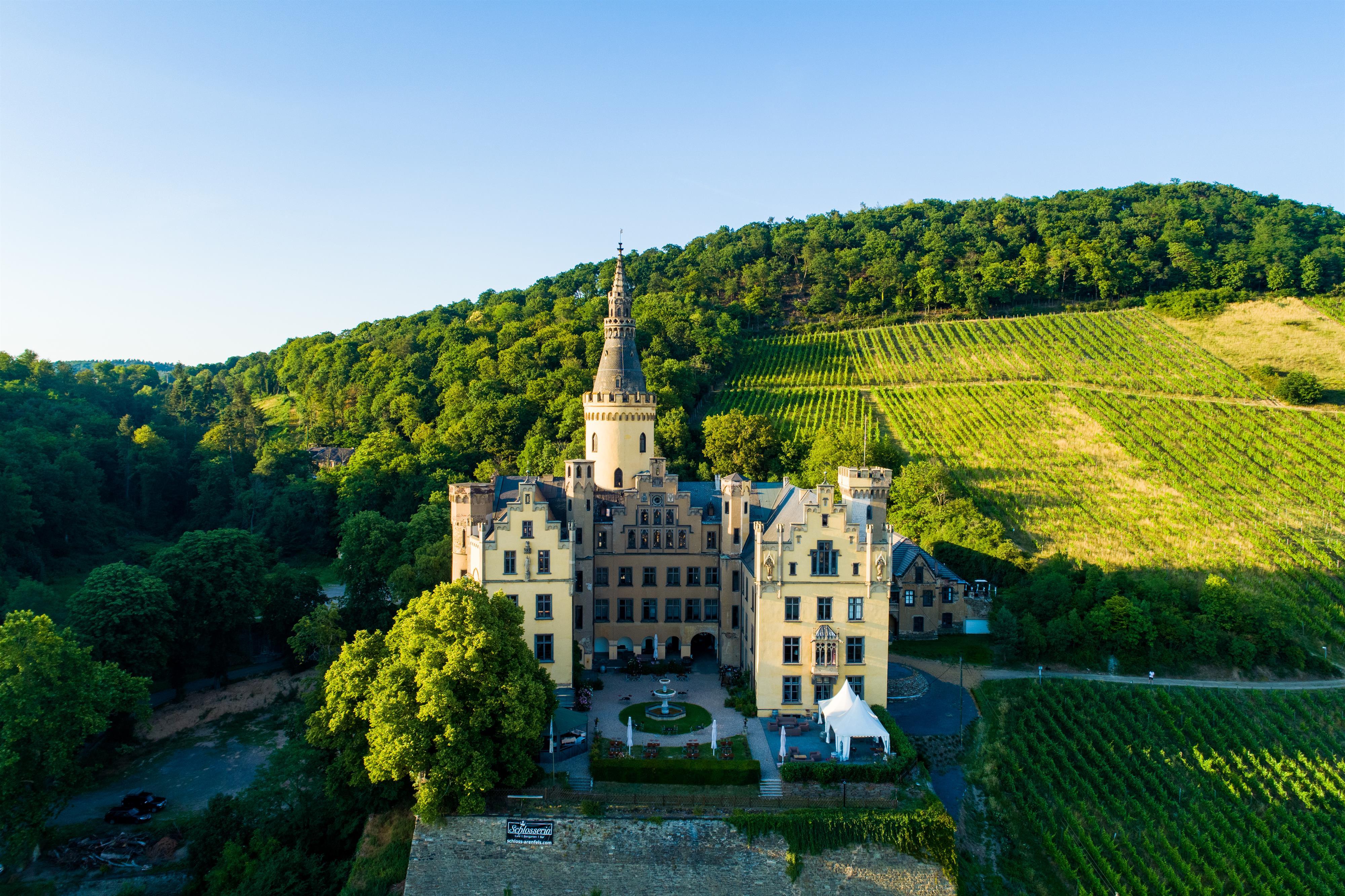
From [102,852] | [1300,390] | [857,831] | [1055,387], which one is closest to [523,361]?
[1055,387]

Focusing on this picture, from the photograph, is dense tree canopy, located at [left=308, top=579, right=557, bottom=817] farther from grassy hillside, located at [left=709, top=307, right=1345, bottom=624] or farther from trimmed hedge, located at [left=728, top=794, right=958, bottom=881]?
grassy hillside, located at [left=709, top=307, right=1345, bottom=624]

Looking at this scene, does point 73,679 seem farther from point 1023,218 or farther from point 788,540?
point 1023,218

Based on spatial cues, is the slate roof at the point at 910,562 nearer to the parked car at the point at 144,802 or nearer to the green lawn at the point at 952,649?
the green lawn at the point at 952,649

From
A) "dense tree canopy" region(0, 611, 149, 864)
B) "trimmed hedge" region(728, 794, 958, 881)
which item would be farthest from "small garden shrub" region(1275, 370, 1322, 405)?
"dense tree canopy" region(0, 611, 149, 864)

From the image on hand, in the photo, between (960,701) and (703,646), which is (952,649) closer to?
(960,701)

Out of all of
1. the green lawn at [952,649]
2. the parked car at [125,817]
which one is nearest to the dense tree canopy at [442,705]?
the parked car at [125,817]

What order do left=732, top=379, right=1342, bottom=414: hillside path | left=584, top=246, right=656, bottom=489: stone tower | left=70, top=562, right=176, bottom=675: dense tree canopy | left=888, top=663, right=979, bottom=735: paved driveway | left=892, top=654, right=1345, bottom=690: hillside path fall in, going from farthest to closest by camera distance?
left=732, top=379, right=1342, bottom=414: hillside path, left=584, top=246, right=656, bottom=489: stone tower, left=892, top=654, right=1345, bottom=690: hillside path, left=70, top=562, right=176, bottom=675: dense tree canopy, left=888, top=663, right=979, bottom=735: paved driveway

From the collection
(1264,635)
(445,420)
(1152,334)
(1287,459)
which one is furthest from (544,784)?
(1152,334)
